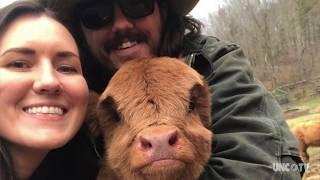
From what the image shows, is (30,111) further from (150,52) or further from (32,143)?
(150,52)

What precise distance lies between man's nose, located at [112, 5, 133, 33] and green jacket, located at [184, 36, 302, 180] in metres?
0.49

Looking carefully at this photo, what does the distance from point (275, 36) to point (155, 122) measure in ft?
131

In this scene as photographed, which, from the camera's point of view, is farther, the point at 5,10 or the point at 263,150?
the point at 5,10

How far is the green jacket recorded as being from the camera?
2.73m

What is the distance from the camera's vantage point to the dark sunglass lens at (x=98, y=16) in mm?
3369

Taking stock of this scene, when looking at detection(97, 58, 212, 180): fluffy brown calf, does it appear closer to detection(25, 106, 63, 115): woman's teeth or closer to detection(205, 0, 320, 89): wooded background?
detection(25, 106, 63, 115): woman's teeth

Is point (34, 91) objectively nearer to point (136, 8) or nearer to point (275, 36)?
point (136, 8)

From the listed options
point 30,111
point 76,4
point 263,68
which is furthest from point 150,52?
point 263,68

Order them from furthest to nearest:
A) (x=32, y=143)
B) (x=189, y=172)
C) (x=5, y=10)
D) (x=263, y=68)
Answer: (x=263, y=68), (x=5, y=10), (x=32, y=143), (x=189, y=172)

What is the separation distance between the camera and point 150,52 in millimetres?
3486

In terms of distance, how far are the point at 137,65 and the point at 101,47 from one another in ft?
2.87

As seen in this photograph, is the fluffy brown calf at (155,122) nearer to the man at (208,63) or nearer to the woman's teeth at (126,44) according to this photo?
the man at (208,63)

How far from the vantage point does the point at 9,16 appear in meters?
3.21

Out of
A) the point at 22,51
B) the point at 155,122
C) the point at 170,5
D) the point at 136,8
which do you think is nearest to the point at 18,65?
the point at 22,51
